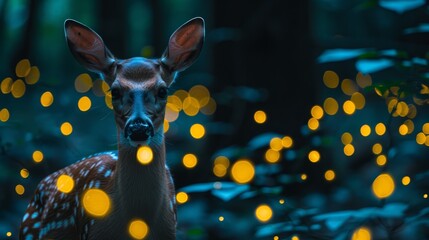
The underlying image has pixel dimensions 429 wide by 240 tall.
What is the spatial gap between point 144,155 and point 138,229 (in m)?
0.31

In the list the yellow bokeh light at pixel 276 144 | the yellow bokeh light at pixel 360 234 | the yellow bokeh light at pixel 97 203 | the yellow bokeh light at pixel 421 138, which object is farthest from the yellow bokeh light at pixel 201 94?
the yellow bokeh light at pixel 97 203

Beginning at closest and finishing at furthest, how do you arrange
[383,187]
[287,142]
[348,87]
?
[383,187] < [287,142] < [348,87]

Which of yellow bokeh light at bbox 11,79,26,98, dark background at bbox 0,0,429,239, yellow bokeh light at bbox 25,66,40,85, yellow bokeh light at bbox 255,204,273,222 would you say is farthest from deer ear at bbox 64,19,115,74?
yellow bokeh light at bbox 25,66,40,85

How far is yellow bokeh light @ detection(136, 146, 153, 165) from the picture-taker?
338 centimetres

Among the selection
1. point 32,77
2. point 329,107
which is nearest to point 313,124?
point 329,107

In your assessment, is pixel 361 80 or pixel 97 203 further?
pixel 361 80

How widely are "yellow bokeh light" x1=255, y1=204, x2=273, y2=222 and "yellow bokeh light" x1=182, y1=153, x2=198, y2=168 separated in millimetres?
793

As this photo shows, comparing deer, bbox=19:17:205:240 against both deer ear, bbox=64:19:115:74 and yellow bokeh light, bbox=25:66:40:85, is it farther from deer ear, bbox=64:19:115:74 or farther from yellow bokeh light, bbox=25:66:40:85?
yellow bokeh light, bbox=25:66:40:85

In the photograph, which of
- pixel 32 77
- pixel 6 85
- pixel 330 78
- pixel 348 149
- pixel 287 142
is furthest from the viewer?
pixel 32 77

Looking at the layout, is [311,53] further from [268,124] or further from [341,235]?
[341,235]

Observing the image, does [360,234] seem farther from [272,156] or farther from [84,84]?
[84,84]

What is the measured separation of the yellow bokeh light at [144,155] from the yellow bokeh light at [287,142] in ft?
5.88

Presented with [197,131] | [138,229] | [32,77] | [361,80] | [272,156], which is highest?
[361,80]

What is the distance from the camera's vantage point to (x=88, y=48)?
11.8 ft
